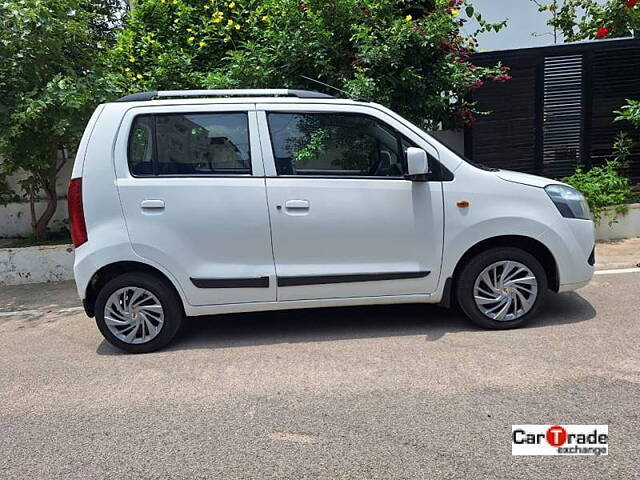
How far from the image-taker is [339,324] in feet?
14.9

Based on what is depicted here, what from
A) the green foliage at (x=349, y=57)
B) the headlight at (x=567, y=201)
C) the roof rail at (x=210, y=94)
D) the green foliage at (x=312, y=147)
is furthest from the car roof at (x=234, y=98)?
the green foliage at (x=349, y=57)

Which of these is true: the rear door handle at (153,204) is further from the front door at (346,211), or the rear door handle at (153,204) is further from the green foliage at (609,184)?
the green foliage at (609,184)

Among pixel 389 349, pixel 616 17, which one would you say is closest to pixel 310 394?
pixel 389 349

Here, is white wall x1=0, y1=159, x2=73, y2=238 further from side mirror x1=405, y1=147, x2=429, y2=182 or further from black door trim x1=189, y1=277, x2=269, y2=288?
side mirror x1=405, y1=147, x2=429, y2=182

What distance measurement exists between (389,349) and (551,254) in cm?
156

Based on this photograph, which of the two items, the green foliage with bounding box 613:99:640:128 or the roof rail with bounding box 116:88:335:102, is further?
the green foliage with bounding box 613:99:640:128

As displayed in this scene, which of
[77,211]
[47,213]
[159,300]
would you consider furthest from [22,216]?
[159,300]

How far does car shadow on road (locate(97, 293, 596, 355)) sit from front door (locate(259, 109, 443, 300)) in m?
0.44

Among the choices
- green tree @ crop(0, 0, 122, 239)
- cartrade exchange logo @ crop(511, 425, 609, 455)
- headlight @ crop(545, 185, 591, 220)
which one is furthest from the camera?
green tree @ crop(0, 0, 122, 239)

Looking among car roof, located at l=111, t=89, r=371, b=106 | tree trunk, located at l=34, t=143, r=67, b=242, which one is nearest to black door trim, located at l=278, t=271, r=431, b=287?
car roof, located at l=111, t=89, r=371, b=106

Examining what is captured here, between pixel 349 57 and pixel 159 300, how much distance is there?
172 inches

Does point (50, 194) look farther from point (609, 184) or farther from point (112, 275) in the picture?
point (609, 184)

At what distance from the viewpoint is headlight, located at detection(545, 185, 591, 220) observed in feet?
13.4

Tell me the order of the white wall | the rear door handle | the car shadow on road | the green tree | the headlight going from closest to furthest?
the rear door handle, the headlight, the car shadow on road, the green tree, the white wall
